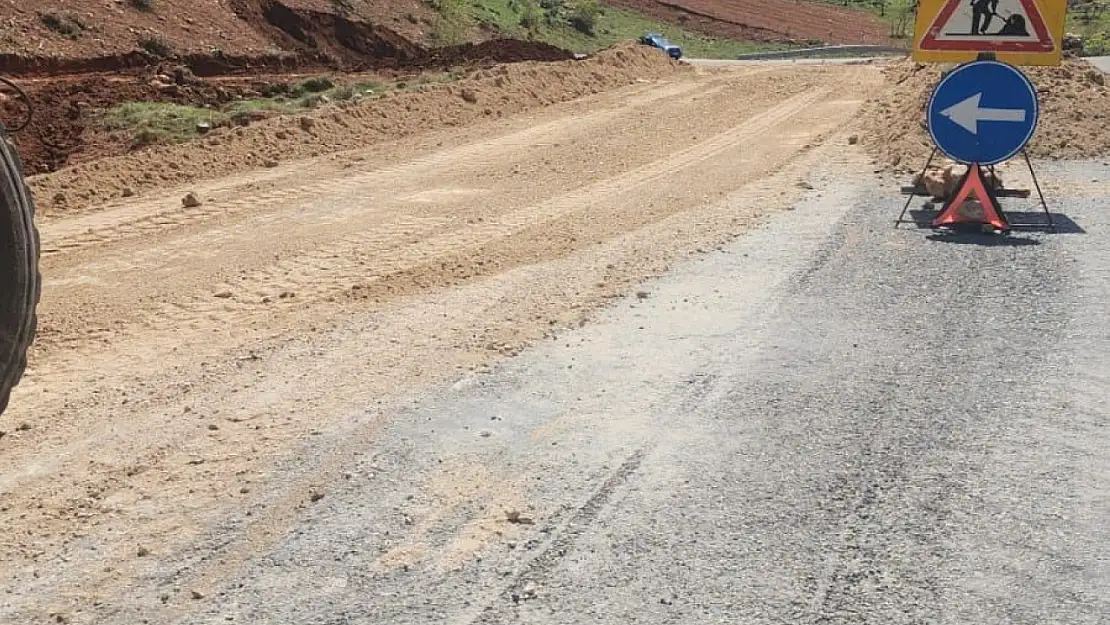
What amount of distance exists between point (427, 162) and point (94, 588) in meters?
11.2

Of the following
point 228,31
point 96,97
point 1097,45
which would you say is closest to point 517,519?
point 96,97

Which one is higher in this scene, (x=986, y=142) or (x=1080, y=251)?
(x=986, y=142)

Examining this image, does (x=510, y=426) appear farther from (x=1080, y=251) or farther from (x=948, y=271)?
(x=1080, y=251)

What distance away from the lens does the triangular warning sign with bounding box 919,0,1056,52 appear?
1165 cm

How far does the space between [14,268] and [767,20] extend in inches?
2717

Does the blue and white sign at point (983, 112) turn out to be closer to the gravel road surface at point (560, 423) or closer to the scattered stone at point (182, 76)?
the gravel road surface at point (560, 423)

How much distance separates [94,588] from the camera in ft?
15.5

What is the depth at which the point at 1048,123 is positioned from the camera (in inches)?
639

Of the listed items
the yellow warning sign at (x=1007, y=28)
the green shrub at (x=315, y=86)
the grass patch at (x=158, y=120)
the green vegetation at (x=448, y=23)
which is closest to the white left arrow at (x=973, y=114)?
the yellow warning sign at (x=1007, y=28)

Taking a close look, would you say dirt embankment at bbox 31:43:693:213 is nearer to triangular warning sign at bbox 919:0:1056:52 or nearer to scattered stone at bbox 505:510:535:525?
triangular warning sign at bbox 919:0:1056:52

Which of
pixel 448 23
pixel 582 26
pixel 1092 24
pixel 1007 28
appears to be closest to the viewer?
pixel 1007 28

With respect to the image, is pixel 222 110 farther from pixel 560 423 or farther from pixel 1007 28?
pixel 560 423

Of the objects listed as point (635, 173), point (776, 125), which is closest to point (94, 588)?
point (635, 173)

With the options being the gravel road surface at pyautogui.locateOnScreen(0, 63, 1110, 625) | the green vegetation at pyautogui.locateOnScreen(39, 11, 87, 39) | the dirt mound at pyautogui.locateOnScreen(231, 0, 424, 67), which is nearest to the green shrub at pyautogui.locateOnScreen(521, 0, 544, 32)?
the dirt mound at pyautogui.locateOnScreen(231, 0, 424, 67)
